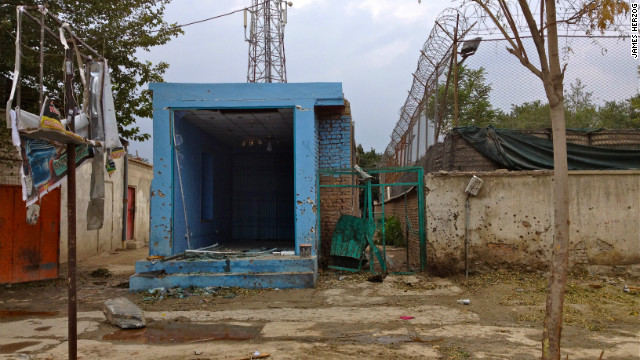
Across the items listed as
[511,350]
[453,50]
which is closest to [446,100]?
[453,50]

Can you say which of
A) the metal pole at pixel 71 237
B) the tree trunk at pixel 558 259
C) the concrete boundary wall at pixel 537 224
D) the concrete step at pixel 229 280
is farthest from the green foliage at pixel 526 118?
the metal pole at pixel 71 237

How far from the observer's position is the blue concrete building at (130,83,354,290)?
8.00 m

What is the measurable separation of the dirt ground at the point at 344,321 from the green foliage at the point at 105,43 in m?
3.84

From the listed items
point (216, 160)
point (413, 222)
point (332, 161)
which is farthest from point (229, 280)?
point (413, 222)

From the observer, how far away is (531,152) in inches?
349

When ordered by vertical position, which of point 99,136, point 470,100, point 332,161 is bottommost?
point 99,136

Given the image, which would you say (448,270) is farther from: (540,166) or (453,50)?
(453,50)

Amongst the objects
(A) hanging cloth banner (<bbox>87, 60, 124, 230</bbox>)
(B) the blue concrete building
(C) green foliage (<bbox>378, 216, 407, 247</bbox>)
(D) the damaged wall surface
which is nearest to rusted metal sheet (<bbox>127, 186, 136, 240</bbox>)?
(D) the damaged wall surface

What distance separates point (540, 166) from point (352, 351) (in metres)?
6.06

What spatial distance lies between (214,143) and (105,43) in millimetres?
3753

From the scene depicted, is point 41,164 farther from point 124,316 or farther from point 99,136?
point 124,316

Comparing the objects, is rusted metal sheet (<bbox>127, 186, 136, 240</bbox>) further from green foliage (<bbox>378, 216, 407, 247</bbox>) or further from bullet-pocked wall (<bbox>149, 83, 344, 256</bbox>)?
green foliage (<bbox>378, 216, 407, 247</bbox>)

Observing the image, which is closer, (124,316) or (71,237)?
(71,237)

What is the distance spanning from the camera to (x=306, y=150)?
884 centimetres
